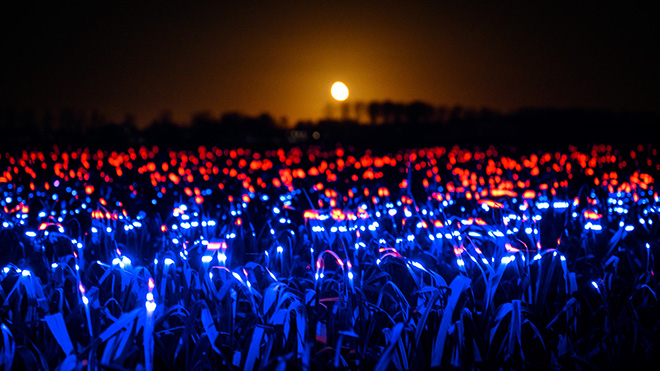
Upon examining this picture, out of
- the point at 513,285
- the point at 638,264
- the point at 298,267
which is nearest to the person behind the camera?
the point at 513,285

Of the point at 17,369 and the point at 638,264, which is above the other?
the point at 638,264

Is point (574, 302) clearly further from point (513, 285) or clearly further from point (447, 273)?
point (447, 273)

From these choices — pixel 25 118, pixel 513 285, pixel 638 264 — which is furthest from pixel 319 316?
pixel 25 118

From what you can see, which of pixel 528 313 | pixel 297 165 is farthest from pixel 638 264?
pixel 297 165

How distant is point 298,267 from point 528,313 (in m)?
1.86

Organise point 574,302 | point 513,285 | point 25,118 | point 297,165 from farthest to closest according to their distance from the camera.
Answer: point 25,118 < point 297,165 < point 513,285 < point 574,302

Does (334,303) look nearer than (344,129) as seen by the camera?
Yes

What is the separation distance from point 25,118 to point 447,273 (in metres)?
58.5

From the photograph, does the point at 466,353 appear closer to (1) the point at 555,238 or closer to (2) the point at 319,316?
(2) the point at 319,316

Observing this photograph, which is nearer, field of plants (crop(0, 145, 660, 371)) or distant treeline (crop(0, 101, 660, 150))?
field of plants (crop(0, 145, 660, 371))

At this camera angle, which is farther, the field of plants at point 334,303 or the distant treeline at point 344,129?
the distant treeline at point 344,129

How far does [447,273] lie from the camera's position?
11.1 feet

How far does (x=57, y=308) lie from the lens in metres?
2.94

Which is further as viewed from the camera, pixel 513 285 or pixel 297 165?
pixel 297 165
